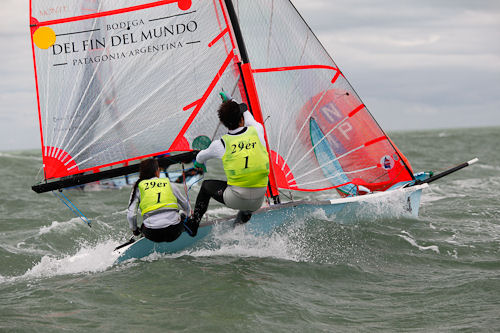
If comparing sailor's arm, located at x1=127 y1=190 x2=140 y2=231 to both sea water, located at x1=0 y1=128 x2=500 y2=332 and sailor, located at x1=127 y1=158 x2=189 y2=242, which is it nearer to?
sailor, located at x1=127 y1=158 x2=189 y2=242

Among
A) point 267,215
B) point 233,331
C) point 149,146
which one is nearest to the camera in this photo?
point 233,331

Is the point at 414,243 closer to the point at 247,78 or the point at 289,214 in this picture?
the point at 289,214

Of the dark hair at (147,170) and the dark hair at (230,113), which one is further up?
the dark hair at (230,113)

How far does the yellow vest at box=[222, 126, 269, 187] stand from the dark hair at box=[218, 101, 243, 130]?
4.6 inches

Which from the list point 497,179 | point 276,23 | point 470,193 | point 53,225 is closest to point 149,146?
point 276,23

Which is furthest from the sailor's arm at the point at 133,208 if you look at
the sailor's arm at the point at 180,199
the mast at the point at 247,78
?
the mast at the point at 247,78

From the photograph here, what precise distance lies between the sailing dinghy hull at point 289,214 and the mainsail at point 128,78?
102cm

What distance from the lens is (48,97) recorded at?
557 cm

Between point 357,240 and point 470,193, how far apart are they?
5.80 m

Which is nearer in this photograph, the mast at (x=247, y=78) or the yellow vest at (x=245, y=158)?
the yellow vest at (x=245, y=158)

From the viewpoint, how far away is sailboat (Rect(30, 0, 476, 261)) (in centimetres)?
553

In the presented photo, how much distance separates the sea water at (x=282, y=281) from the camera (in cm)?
382

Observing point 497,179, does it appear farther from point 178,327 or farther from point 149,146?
point 178,327

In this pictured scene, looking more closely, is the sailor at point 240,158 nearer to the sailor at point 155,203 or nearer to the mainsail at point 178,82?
the sailor at point 155,203
